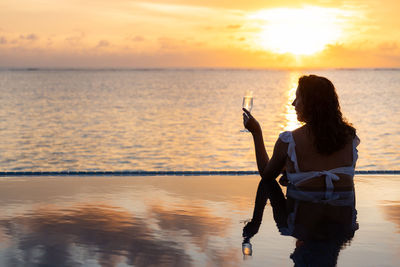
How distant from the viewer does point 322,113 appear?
395 cm

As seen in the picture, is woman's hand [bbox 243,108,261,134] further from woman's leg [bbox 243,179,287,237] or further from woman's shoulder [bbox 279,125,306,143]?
woman's leg [bbox 243,179,287,237]

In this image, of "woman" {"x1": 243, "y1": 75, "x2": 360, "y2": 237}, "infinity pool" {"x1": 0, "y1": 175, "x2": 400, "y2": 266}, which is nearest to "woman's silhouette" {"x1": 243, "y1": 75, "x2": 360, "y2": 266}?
"woman" {"x1": 243, "y1": 75, "x2": 360, "y2": 237}

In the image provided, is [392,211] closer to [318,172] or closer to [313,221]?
[318,172]

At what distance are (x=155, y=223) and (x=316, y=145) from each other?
125cm

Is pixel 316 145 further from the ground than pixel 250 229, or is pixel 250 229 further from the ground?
pixel 316 145

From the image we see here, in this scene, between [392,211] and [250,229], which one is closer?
[250,229]

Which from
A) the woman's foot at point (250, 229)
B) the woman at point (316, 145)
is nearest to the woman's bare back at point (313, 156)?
the woman at point (316, 145)

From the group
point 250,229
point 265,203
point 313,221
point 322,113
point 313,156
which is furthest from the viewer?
point 265,203

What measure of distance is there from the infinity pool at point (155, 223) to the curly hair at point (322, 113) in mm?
530

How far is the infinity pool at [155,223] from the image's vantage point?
2.97m

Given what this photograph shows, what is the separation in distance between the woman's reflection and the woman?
0.04 metres

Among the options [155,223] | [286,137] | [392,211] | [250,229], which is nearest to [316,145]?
[286,137]

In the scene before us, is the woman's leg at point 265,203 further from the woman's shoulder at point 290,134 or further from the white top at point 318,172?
the woman's shoulder at point 290,134

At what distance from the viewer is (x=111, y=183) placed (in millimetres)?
4965
